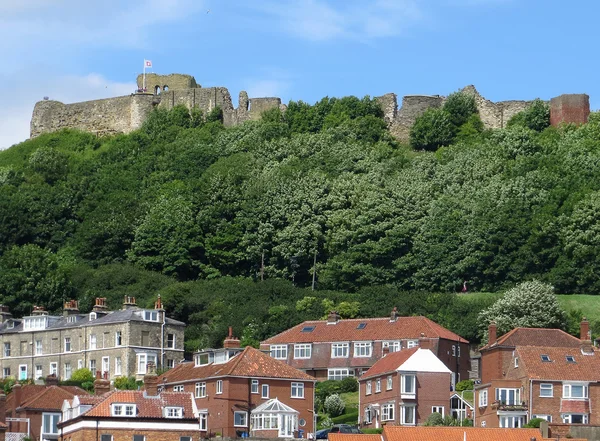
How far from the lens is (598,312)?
87000 mm

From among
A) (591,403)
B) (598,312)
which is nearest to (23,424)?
(591,403)

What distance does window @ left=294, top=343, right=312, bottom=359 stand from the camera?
83.8 m

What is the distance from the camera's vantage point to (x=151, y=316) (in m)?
85.5

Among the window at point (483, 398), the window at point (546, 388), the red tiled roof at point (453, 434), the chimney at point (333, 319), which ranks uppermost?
the chimney at point (333, 319)

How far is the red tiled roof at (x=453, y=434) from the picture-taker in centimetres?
5953

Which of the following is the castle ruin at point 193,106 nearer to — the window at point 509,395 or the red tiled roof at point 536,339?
the red tiled roof at point 536,339

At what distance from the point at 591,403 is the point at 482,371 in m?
8.43

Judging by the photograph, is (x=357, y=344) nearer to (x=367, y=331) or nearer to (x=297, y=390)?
(x=367, y=331)

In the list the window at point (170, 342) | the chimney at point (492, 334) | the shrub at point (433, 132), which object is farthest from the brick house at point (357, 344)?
the shrub at point (433, 132)

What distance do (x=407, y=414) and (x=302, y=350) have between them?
12.5 metres

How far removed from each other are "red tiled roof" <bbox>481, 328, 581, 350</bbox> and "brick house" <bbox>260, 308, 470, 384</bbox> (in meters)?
5.26

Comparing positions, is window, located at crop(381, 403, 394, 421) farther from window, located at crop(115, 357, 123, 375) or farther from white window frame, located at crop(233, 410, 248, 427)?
window, located at crop(115, 357, 123, 375)

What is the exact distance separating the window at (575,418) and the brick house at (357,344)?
1204 cm

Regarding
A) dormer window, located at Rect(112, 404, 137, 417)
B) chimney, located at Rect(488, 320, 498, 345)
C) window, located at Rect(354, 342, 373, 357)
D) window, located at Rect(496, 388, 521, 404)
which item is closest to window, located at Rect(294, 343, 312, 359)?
window, located at Rect(354, 342, 373, 357)
